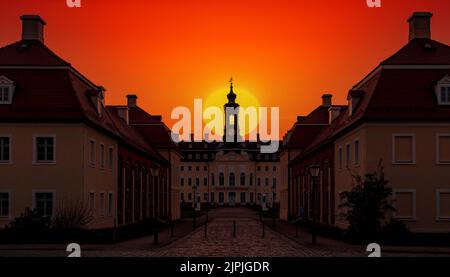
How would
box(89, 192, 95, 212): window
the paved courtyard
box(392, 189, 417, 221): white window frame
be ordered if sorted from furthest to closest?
box(89, 192, 95, 212): window < box(392, 189, 417, 221): white window frame < the paved courtyard

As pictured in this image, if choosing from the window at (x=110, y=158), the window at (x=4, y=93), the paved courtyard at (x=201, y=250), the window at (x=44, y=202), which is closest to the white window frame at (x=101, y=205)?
the window at (x=110, y=158)

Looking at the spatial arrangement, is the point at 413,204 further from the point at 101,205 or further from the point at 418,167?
the point at 101,205

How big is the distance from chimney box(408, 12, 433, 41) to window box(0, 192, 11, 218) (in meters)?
23.1

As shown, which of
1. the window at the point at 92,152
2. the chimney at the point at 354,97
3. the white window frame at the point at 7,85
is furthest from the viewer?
the chimney at the point at 354,97

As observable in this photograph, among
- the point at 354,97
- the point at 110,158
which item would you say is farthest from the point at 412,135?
the point at 110,158

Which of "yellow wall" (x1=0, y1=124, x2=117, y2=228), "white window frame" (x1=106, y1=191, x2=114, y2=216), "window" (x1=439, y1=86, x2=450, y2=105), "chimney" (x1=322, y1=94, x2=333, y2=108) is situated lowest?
"white window frame" (x1=106, y1=191, x2=114, y2=216)

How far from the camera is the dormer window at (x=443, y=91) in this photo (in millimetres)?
34938

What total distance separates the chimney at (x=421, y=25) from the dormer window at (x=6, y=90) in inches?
851

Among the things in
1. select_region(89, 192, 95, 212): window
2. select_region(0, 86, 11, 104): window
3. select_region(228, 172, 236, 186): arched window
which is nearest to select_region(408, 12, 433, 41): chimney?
select_region(89, 192, 95, 212): window

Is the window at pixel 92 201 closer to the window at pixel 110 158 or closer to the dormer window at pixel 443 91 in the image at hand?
the window at pixel 110 158

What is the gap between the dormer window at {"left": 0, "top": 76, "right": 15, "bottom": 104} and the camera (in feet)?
117

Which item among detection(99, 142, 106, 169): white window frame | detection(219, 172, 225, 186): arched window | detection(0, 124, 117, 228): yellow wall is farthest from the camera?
detection(219, 172, 225, 186): arched window

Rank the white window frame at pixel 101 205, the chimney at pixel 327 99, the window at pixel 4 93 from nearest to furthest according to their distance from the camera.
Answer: the window at pixel 4 93
the white window frame at pixel 101 205
the chimney at pixel 327 99

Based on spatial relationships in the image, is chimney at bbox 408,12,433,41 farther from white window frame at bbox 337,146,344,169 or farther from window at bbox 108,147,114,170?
window at bbox 108,147,114,170
